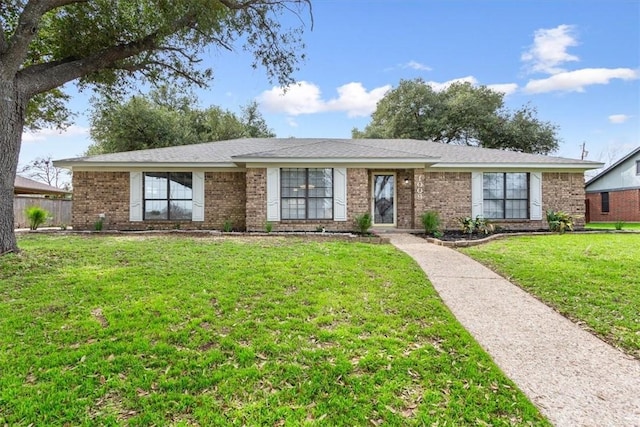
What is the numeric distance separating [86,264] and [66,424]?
456 cm

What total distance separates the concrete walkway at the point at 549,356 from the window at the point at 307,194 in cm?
633

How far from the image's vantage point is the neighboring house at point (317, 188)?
36.3ft

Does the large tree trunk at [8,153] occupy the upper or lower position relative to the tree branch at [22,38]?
lower

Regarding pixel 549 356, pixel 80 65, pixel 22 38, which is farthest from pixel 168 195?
pixel 549 356

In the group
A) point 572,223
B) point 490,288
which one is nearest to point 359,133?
point 572,223

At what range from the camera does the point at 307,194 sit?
11266 millimetres

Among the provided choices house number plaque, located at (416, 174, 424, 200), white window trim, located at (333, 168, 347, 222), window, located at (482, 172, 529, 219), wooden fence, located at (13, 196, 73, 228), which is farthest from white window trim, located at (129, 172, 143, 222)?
window, located at (482, 172, 529, 219)

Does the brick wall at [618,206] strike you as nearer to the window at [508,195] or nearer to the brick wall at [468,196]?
the brick wall at [468,196]

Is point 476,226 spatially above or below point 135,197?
below

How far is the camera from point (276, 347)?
10.5ft

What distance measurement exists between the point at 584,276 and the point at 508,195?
7297mm

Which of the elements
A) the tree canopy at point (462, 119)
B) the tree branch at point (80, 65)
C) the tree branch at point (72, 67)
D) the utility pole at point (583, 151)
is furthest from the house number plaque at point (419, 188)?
the utility pole at point (583, 151)

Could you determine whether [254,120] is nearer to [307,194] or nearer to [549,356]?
[307,194]

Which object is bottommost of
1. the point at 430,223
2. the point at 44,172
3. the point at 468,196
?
the point at 430,223
